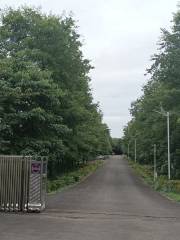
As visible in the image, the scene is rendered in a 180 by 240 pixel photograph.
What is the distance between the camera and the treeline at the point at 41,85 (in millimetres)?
35156

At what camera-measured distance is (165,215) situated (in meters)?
21.2

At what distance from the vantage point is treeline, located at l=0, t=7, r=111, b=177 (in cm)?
3516

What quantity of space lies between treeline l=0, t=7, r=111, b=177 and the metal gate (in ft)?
41.1

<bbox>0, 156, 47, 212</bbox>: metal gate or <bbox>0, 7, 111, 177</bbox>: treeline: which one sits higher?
<bbox>0, 7, 111, 177</bbox>: treeline

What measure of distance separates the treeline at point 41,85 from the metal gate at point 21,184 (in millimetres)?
12536

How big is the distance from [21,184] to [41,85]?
1625 centimetres

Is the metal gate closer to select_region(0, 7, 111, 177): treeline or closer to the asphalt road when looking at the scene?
the asphalt road

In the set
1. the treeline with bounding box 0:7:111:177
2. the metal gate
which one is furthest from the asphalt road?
the treeline with bounding box 0:7:111:177

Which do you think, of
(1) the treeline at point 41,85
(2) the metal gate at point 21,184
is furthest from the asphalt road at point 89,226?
(1) the treeline at point 41,85

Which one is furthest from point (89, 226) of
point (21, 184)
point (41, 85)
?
point (41, 85)

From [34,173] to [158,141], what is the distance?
144 ft

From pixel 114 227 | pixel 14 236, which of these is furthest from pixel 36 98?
pixel 14 236

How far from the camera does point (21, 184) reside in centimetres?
2017

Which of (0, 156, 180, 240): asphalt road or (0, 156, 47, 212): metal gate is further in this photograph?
(0, 156, 47, 212): metal gate
